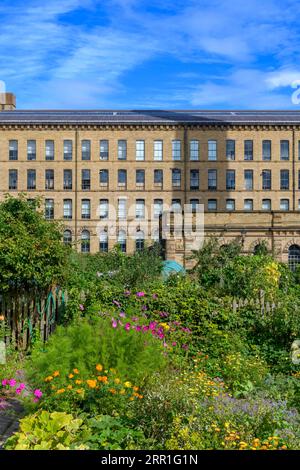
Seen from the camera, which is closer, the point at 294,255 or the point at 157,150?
the point at 294,255

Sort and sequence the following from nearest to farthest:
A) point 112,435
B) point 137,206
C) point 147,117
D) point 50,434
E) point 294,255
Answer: point 50,434
point 112,435
point 294,255
point 137,206
point 147,117

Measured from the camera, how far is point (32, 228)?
46.5 feet

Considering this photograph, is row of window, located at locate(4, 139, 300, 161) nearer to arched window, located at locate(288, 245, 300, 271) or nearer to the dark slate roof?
the dark slate roof

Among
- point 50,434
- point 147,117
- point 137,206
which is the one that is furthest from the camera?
point 147,117

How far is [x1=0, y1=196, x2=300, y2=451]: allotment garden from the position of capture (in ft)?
22.8

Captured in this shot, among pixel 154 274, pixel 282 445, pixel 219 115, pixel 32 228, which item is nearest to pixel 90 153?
pixel 219 115

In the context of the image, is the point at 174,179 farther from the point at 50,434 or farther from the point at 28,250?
the point at 50,434

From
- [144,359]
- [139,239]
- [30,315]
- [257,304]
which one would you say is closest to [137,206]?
[139,239]

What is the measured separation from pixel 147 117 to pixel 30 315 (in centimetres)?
5346

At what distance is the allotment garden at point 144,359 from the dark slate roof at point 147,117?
46.5 metres

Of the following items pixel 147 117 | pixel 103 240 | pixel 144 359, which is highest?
pixel 147 117

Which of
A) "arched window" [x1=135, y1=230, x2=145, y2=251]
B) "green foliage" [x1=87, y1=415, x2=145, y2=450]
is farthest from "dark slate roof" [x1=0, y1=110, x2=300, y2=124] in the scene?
"green foliage" [x1=87, y1=415, x2=145, y2=450]

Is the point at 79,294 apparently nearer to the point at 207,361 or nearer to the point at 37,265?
the point at 37,265

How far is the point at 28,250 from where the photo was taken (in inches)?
530
